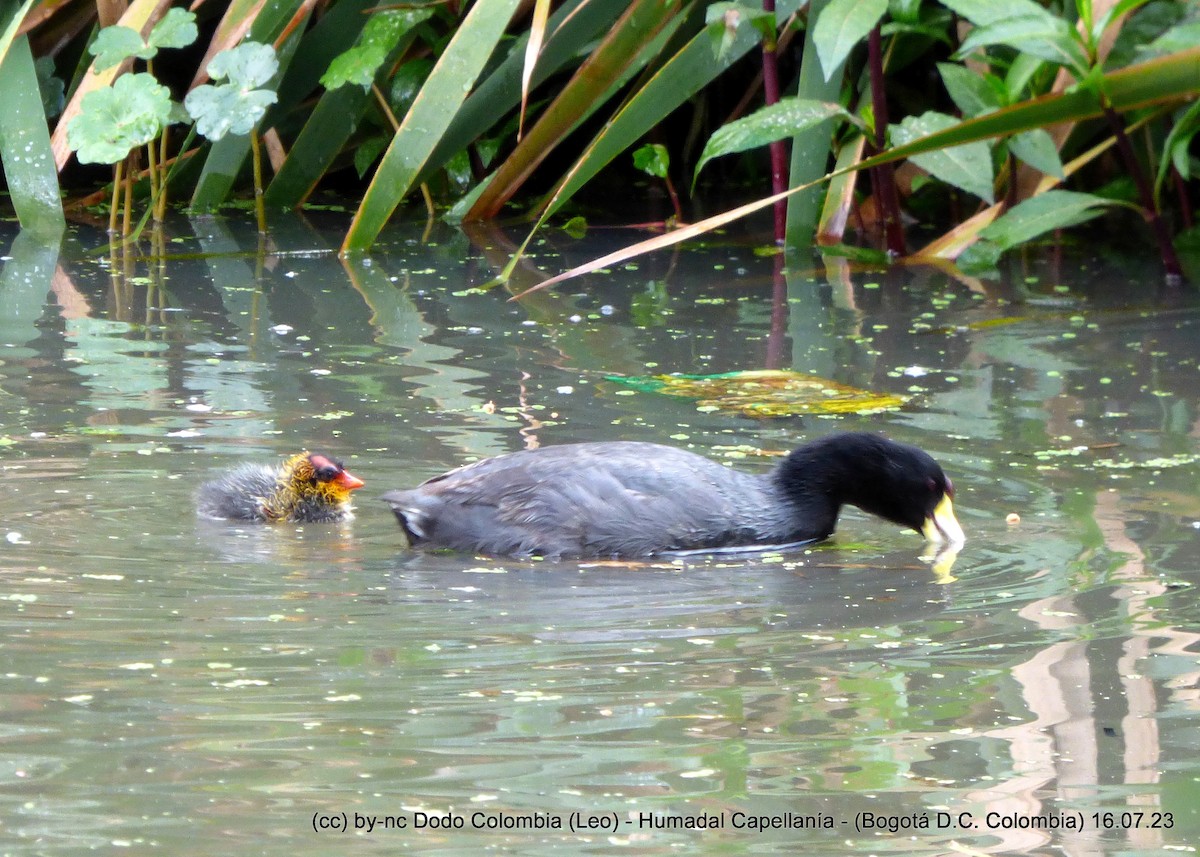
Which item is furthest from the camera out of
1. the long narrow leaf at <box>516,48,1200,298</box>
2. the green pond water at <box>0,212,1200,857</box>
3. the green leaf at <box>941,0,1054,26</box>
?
the green leaf at <box>941,0,1054,26</box>

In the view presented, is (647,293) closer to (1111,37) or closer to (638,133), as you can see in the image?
(638,133)

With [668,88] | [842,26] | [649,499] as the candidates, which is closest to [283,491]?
[649,499]

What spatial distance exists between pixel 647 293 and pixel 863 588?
3664 mm

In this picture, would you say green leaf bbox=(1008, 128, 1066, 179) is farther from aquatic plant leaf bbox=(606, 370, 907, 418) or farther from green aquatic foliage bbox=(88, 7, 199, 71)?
green aquatic foliage bbox=(88, 7, 199, 71)

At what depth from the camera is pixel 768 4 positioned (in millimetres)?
7875

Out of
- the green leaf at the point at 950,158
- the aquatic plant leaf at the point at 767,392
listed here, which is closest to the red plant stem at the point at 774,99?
the green leaf at the point at 950,158

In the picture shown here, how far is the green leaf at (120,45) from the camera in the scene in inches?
319

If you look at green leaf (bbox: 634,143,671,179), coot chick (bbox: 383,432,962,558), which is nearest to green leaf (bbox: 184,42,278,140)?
green leaf (bbox: 634,143,671,179)

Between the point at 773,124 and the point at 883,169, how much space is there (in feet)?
2.88

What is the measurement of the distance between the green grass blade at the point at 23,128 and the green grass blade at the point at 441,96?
176cm

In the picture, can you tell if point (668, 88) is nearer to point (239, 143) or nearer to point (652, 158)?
point (652, 158)

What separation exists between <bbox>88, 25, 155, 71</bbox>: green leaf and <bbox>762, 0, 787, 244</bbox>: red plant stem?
2.78m

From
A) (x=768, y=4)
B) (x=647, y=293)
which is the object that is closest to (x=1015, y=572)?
(x=647, y=293)

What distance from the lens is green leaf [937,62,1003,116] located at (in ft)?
24.7
